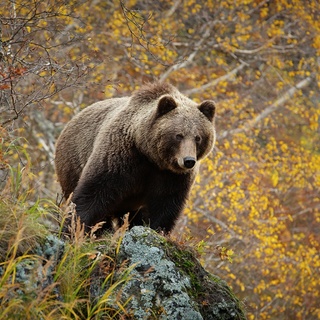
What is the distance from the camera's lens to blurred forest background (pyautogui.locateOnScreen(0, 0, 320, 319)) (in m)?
17.2

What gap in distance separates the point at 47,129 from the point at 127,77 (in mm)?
A: 4804

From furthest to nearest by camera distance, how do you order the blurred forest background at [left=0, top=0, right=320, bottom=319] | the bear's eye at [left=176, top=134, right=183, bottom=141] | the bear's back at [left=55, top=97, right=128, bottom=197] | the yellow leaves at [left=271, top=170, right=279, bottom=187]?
the yellow leaves at [left=271, top=170, right=279, bottom=187] < the blurred forest background at [left=0, top=0, right=320, bottom=319] < the bear's back at [left=55, top=97, right=128, bottom=197] < the bear's eye at [left=176, top=134, right=183, bottom=141]

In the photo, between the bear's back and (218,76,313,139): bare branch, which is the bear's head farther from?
(218,76,313,139): bare branch

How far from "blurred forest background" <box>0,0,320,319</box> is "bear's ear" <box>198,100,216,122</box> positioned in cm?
833

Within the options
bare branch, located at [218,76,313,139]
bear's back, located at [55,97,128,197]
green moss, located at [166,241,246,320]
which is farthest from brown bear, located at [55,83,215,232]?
bare branch, located at [218,76,313,139]

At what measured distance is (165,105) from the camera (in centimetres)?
696

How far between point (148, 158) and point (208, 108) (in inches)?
30.9

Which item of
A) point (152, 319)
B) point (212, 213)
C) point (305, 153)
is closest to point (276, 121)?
point (305, 153)

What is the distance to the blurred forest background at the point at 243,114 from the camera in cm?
1720

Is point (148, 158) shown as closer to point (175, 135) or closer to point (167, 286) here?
point (175, 135)

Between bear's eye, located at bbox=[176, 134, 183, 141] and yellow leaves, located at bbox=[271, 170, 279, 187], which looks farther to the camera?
yellow leaves, located at bbox=[271, 170, 279, 187]

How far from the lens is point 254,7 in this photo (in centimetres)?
2267

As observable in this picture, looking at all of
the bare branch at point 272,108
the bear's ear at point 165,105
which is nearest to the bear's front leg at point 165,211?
the bear's ear at point 165,105

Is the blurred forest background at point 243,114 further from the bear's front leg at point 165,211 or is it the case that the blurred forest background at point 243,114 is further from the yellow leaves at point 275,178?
the bear's front leg at point 165,211
